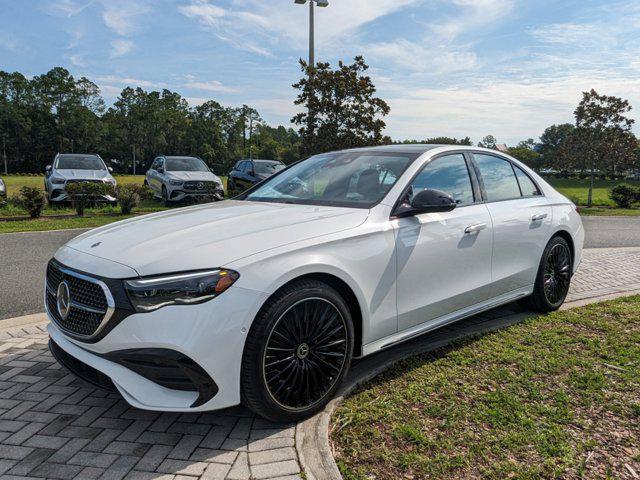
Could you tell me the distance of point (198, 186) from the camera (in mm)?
16016

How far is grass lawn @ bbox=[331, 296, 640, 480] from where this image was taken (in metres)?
2.54

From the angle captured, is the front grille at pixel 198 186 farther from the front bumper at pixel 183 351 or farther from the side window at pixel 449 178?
the front bumper at pixel 183 351

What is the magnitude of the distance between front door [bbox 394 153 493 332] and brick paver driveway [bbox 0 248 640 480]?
4.08 feet

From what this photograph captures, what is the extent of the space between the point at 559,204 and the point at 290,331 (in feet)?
11.8

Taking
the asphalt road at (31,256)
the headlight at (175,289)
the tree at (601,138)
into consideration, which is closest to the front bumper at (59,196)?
the asphalt road at (31,256)

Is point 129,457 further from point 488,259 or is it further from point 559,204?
point 559,204

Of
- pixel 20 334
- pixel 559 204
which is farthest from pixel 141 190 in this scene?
pixel 559 204

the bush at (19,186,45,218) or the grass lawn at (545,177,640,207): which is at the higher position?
the bush at (19,186,45,218)

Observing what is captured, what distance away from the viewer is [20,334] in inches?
175

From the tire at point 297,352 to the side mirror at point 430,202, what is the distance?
898 mm

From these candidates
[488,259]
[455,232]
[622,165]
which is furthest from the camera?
[622,165]

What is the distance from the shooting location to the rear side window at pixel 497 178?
4402mm

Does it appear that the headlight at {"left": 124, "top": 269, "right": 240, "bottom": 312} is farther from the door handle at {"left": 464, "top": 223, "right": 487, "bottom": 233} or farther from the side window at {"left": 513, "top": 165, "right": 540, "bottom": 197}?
the side window at {"left": 513, "top": 165, "right": 540, "bottom": 197}

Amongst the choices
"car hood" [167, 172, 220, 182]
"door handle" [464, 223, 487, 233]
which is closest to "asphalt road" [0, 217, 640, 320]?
"door handle" [464, 223, 487, 233]
